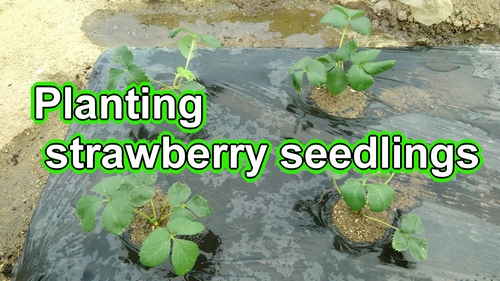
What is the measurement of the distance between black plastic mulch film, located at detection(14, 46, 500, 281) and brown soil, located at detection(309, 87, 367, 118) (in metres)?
0.05

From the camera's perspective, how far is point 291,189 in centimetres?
170

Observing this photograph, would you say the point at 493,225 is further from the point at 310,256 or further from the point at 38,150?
the point at 38,150

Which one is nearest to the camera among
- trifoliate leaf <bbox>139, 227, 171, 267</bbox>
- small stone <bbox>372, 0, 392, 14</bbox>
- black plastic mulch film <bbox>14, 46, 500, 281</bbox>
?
trifoliate leaf <bbox>139, 227, 171, 267</bbox>

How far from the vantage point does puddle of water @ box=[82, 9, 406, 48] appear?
10.3ft

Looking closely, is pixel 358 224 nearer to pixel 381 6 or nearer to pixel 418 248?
pixel 418 248

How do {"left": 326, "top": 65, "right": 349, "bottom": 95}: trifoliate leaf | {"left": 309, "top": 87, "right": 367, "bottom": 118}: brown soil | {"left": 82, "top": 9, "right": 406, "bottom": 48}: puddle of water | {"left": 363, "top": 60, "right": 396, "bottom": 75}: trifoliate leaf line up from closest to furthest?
1. {"left": 363, "top": 60, "right": 396, "bottom": 75}: trifoliate leaf
2. {"left": 326, "top": 65, "right": 349, "bottom": 95}: trifoliate leaf
3. {"left": 309, "top": 87, "right": 367, "bottom": 118}: brown soil
4. {"left": 82, "top": 9, "right": 406, "bottom": 48}: puddle of water

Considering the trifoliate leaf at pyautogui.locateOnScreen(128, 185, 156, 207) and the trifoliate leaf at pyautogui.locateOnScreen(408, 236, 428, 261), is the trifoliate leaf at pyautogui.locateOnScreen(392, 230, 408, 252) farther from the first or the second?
the trifoliate leaf at pyautogui.locateOnScreen(128, 185, 156, 207)

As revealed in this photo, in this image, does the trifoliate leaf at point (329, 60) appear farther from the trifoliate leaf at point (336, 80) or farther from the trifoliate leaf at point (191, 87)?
the trifoliate leaf at point (191, 87)

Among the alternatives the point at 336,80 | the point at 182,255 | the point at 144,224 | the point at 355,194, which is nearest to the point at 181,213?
the point at 182,255

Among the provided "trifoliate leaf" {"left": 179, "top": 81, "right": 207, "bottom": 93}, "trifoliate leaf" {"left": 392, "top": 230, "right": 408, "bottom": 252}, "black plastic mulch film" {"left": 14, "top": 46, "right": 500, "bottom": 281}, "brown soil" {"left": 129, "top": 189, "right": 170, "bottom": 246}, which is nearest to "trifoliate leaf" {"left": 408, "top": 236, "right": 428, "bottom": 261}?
"trifoliate leaf" {"left": 392, "top": 230, "right": 408, "bottom": 252}

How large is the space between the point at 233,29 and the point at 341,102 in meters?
1.58

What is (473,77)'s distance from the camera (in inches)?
83.6

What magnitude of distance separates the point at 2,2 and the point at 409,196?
363 cm

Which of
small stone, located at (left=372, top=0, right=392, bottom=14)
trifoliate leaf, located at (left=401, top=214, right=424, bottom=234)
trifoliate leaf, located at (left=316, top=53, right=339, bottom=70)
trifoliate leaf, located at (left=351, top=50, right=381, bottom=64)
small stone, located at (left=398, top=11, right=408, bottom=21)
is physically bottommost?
trifoliate leaf, located at (left=401, top=214, right=424, bottom=234)
